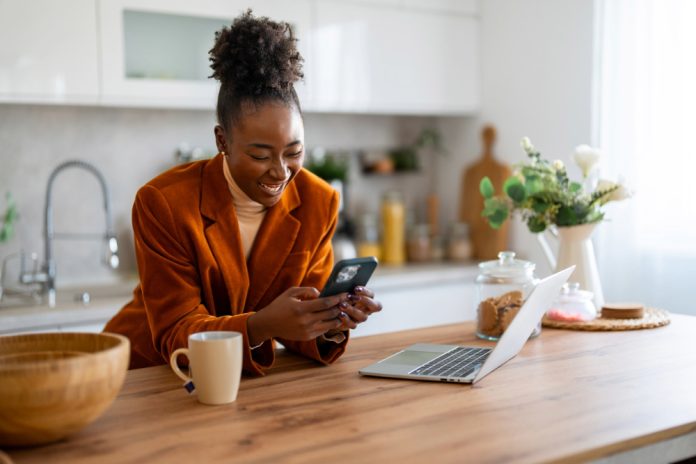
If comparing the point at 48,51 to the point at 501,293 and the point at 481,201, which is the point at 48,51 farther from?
the point at 481,201

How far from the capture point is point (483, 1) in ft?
12.6

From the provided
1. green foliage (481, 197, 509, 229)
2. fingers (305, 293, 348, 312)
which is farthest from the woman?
green foliage (481, 197, 509, 229)

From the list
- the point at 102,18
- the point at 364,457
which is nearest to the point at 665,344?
the point at 364,457

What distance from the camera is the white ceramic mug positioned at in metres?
1.33

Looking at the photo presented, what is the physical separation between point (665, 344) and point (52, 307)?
1.93 m

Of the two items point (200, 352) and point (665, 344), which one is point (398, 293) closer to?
point (665, 344)

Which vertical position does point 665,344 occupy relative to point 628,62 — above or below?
below

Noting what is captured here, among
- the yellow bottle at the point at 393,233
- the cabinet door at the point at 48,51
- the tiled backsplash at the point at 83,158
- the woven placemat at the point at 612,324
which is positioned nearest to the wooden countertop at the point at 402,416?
the woven placemat at the point at 612,324

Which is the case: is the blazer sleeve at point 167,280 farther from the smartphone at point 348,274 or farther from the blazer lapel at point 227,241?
the smartphone at point 348,274

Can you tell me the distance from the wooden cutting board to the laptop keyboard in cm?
208

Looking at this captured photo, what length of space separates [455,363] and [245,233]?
56 cm

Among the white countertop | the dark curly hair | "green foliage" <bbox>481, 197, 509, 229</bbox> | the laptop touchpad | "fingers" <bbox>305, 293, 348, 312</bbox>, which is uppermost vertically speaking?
the dark curly hair

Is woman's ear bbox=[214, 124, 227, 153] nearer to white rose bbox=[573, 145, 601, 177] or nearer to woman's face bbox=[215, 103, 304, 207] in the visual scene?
woman's face bbox=[215, 103, 304, 207]

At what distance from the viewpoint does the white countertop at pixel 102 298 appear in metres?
2.62
